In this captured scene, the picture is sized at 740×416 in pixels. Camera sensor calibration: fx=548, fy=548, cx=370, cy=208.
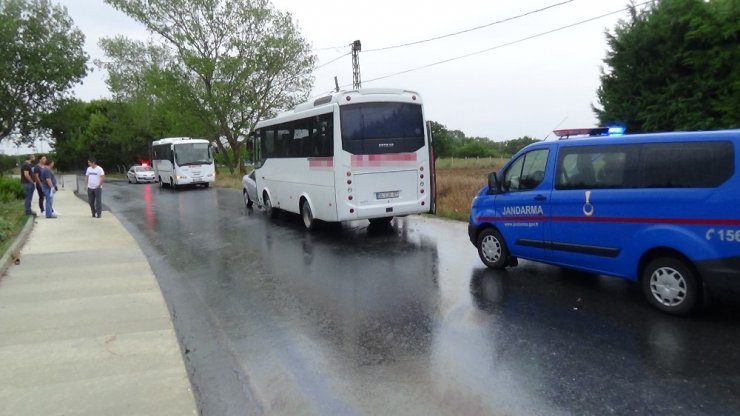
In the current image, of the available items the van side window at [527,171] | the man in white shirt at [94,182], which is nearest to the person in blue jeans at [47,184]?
the man in white shirt at [94,182]

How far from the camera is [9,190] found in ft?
72.0

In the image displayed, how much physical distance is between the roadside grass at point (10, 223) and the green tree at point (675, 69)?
1575 cm

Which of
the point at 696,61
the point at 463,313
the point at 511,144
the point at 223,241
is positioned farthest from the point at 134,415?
the point at 511,144

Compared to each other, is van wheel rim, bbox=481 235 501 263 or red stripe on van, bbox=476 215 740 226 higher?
red stripe on van, bbox=476 215 740 226

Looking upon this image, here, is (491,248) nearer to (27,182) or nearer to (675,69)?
(675,69)

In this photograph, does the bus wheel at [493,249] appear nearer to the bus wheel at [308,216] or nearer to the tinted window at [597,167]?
the tinted window at [597,167]

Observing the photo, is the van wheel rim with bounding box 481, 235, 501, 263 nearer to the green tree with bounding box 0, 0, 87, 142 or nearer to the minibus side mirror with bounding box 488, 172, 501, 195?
the minibus side mirror with bounding box 488, 172, 501, 195

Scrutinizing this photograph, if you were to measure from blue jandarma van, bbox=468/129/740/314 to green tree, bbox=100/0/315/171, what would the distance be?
109 feet

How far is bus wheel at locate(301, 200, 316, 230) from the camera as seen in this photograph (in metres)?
12.9

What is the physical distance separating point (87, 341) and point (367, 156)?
6.97 m

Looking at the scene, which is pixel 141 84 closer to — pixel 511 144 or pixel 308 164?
pixel 511 144

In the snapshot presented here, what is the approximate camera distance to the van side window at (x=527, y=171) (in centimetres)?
720

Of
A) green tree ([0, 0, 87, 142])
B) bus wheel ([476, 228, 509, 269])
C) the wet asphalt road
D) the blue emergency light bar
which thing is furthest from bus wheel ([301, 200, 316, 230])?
green tree ([0, 0, 87, 142])

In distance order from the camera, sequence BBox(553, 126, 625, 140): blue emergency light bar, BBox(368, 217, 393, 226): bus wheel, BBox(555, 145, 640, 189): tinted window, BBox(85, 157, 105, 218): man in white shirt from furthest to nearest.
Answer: BBox(85, 157, 105, 218): man in white shirt, BBox(368, 217, 393, 226): bus wheel, BBox(553, 126, 625, 140): blue emergency light bar, BBox(555, 145, 640, 189): tinted window
